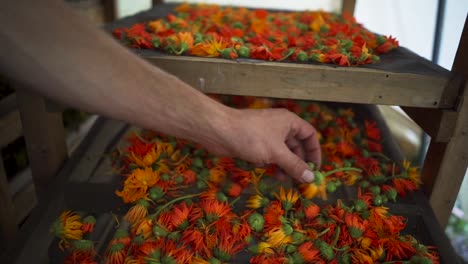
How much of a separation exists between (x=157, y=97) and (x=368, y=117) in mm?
1135

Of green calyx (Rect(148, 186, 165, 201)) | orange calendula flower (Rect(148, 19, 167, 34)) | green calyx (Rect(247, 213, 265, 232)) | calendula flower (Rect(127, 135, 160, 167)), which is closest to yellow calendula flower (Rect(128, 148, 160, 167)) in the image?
calendula flower (Rect(127, 135, 160, 167))

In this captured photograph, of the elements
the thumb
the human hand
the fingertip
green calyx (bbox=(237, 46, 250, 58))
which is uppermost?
green calyx (bbox=(237, 46, 250, 58))

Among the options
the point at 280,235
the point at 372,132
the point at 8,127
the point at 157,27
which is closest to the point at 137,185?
the point at 280,235

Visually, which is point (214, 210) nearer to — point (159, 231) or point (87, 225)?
point (159, 231)

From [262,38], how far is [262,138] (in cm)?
54

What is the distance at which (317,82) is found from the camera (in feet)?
2.91

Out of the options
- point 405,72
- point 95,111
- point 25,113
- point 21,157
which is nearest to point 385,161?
point 405,72

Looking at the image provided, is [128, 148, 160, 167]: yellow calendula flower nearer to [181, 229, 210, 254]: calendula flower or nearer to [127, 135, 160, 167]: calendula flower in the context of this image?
[127, 135, 160, 167]: calendula flower

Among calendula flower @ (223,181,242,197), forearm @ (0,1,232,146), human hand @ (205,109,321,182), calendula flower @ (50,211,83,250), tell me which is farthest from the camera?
calendula flower @ (223,181,242,197)

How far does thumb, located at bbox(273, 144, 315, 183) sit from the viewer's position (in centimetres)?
78

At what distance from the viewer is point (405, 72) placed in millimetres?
890

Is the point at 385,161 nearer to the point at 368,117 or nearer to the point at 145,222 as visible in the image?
the point at 368,117

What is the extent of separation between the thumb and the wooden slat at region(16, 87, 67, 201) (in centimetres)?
61

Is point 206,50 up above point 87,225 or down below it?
above
